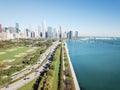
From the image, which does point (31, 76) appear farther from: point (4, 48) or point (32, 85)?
point (4, 48)

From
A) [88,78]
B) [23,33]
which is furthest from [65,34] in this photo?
[88,78]

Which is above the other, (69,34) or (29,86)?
(69,34)

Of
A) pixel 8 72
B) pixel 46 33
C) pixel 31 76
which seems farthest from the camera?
pixel 46 33

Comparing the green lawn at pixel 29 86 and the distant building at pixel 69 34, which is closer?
the green lawn at pixel 29 86

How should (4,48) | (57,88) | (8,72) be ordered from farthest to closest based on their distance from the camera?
(4,48)
(8,72)
(57,88)

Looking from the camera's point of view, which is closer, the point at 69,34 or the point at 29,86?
the point at 29,86

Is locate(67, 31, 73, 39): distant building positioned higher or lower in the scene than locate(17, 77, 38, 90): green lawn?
higher

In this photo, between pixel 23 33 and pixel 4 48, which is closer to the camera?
pixel 4 48

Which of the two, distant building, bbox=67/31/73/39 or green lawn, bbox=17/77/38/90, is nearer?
green lawn, bbox=17/77/38/90

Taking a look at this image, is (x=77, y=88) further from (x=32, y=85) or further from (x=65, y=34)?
(x=65, y=34)

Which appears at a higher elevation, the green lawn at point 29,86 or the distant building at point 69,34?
the distant building at point 69,34
